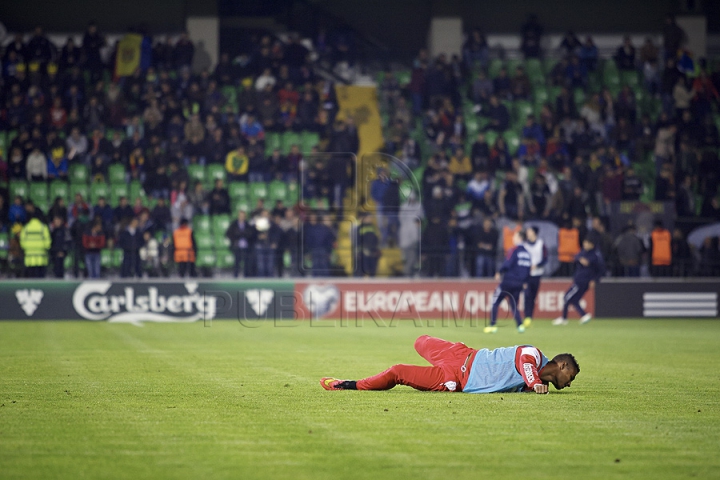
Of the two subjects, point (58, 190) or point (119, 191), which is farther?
point (119, 191)

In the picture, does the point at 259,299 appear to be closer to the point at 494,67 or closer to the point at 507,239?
the point at 507,239

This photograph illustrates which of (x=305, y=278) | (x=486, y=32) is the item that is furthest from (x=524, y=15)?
(x=305, y=278)

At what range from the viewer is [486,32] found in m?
36.3

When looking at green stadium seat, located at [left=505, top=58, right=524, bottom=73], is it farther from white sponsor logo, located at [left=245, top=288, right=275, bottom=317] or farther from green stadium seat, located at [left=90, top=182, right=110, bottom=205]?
green stadium seat, located at [left=90, top=182, right=110, bottom=205]

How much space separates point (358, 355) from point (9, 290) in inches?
505

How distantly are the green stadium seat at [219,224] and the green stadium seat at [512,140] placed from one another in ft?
30.7

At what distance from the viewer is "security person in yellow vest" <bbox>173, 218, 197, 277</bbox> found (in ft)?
81.7

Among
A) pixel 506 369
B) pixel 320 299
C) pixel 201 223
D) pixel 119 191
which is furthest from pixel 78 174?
pixel 506 369

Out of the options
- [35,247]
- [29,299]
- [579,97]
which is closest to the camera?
[35,247]

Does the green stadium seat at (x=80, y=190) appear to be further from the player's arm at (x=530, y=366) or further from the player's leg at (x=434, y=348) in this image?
the player's arm at (x=530, y=366)

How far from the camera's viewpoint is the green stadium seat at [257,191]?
28.2m

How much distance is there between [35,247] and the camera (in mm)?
24766

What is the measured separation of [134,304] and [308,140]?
327 inches

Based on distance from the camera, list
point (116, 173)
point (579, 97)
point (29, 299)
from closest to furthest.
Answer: point (29, 299) → point (116, 173) → point (579, 97)
